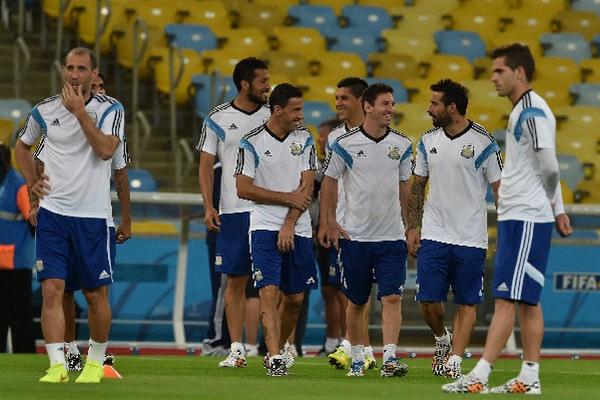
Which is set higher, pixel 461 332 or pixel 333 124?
pixel 333 124

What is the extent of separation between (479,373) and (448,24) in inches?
585

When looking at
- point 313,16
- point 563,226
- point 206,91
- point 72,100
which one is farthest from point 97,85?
point 313,16

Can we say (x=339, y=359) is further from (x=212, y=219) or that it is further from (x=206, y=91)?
(x=206, y=91)

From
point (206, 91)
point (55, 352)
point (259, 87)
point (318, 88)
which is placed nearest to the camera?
point (55, 352)

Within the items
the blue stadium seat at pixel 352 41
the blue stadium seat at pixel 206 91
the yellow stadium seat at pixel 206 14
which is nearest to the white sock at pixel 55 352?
the blue stadium seat at pixel 206 91

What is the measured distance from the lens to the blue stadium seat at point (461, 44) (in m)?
23.8

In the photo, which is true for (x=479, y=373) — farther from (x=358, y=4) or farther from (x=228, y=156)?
(x=358, y=4)

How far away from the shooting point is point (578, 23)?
2492cm

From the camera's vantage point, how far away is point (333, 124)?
1579cm

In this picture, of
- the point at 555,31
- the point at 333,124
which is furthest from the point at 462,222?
the point at 555,31

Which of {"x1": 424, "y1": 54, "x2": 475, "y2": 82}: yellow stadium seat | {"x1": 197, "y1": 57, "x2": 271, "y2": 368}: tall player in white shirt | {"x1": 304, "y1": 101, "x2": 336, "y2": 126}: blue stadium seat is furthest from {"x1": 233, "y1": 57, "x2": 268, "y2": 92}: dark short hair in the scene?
{"x1": 424, "y1": 54, "x2": 475, "y2": 82}: yellow stadium seat

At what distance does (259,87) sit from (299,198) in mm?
1220

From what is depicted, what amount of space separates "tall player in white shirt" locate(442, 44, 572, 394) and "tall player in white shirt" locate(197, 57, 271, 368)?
11.6 feet

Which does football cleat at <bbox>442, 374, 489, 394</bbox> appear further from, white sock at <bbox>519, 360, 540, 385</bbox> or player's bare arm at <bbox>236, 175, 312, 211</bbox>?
player's bare arm at <bbox>236, 175, 312, 211</bbox>
